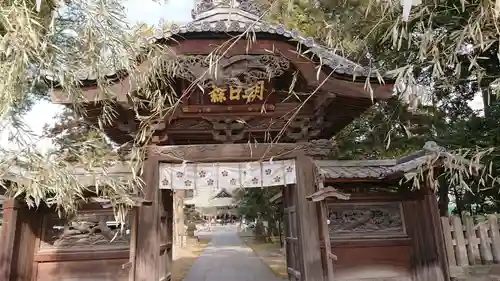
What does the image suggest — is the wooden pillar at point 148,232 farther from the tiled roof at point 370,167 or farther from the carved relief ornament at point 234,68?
the tiled roof at point 370,167

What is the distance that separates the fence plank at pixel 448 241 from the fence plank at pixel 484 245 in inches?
20.9

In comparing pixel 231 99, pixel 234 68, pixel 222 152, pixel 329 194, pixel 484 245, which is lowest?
pixel 484 245

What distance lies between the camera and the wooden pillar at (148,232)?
16.9 feet

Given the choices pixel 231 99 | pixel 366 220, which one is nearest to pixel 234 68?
pixel 231 99

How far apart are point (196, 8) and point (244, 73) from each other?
3.27 metres

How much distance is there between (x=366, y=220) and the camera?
5785mm

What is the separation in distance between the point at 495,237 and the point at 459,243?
2.26 ft

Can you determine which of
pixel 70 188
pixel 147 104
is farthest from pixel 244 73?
pixel 70 188

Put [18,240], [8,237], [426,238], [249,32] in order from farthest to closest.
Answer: [426,238], [18,240], [8,237], [249,32]

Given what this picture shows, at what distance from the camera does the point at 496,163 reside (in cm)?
634

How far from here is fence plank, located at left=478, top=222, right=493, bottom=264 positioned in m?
5.99

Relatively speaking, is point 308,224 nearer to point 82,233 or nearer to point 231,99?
point 231,99

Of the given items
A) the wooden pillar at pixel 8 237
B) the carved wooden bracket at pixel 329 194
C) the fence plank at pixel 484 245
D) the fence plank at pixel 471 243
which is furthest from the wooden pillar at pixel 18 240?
the fence plank at pixel 484 245

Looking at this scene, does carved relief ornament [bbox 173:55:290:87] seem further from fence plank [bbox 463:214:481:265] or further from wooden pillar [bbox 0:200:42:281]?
fence plank [bbox 463:214:481:265]
